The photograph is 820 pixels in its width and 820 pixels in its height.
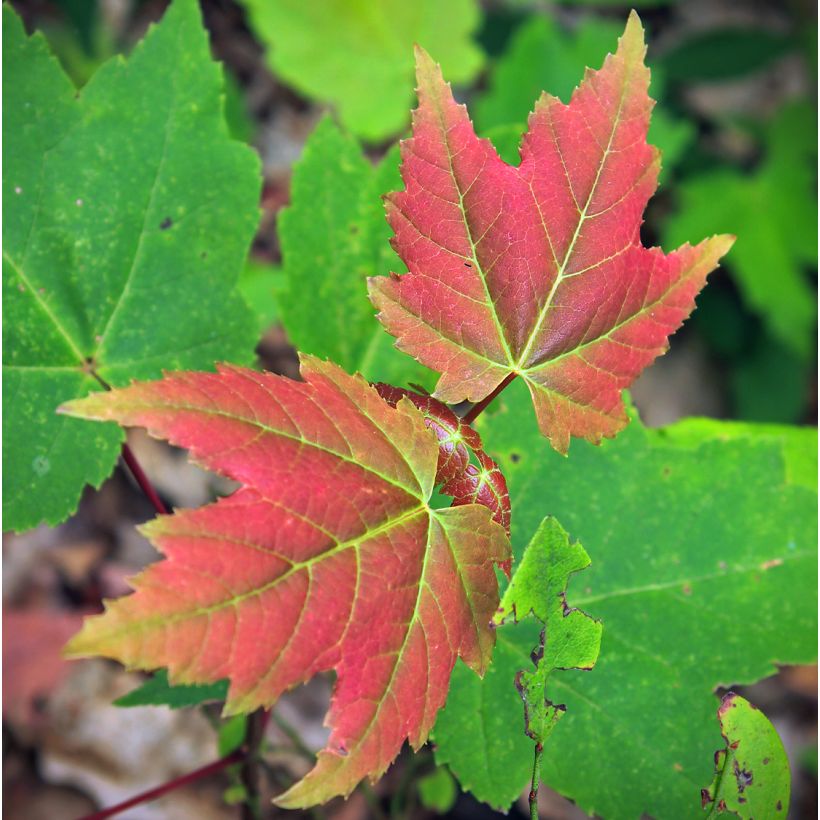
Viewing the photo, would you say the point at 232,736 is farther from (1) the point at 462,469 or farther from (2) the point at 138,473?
(1) the point at 462,469

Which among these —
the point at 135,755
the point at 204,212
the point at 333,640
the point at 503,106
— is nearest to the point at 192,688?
the point at 333,640

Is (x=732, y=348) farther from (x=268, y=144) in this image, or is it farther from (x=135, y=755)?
(x=135, y=755)

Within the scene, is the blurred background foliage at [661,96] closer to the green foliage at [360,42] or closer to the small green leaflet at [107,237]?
the green foliage at [360,42]

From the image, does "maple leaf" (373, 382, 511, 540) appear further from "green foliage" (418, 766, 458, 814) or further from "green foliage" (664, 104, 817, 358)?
"green foliage" (664, 104, 817, 358)

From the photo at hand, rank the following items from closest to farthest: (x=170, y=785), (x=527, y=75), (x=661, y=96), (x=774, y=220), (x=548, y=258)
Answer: (x=548, y=258) → (x=170, y=785) → (x=527, y=75) → (x=774, y=220) → (x=661, y=96)

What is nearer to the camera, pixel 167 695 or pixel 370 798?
pixel 167 695

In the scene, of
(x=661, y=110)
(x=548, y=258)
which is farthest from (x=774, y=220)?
(x=548, y=258)

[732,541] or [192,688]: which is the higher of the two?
[192,688]

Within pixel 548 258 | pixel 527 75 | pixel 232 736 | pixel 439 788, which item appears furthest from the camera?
pixel 527 75

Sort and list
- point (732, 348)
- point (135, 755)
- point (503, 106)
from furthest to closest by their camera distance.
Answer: point (732, 348), point (503, 106), point (135, 755)
